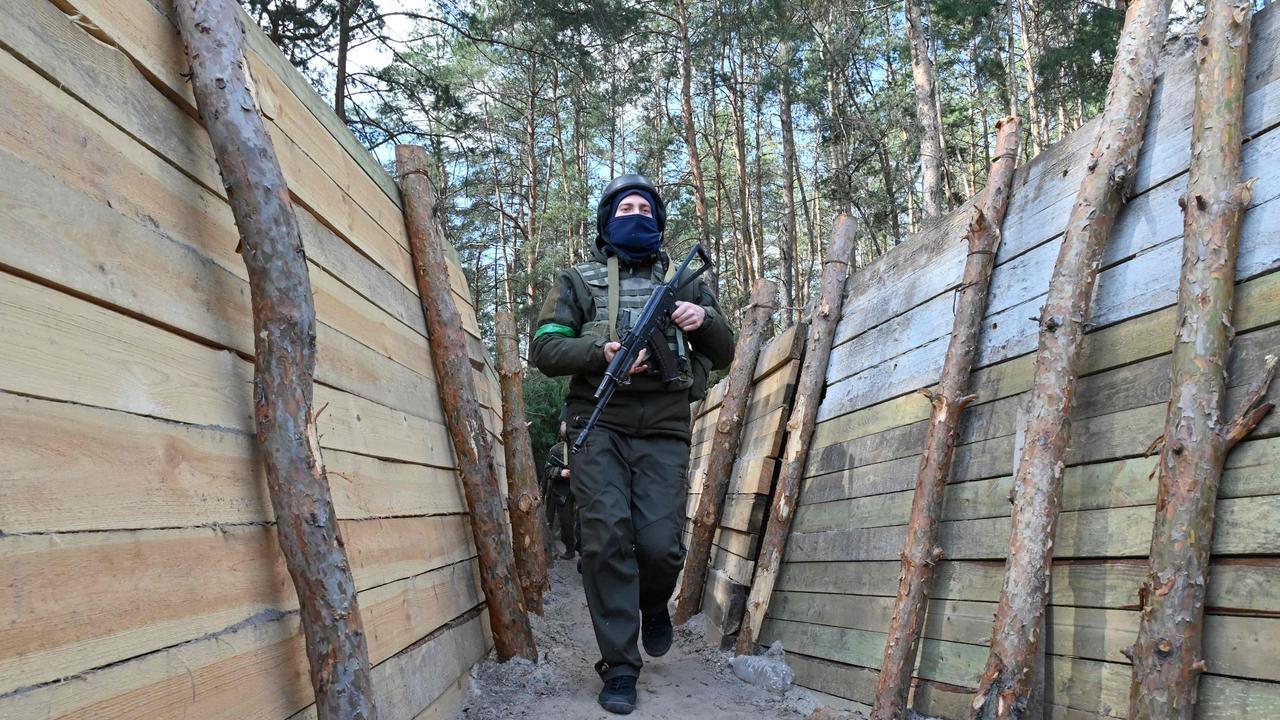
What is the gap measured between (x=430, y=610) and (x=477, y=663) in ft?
2.29

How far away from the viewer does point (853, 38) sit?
61.1 feet

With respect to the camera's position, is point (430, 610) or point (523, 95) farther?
point (523, 95)

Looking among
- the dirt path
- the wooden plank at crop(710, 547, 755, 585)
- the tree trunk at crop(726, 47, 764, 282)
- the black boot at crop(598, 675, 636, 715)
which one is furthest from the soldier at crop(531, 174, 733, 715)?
the tree trunk at crop(726, 47, 764, 282)

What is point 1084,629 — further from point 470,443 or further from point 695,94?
point 695,94

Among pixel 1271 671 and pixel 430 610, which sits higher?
pixel 1271 671

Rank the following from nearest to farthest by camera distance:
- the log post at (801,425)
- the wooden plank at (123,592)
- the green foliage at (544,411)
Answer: the wooden plank at (123,592) → the log post at (801,425) → the green foliage at (544,411)

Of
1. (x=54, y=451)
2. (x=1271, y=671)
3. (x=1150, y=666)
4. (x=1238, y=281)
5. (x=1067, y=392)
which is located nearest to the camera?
(x=54, y=451)

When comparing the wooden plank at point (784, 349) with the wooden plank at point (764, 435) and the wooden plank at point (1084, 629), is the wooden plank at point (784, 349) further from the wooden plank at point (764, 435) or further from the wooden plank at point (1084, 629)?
the wooden plank at point (1084, 629)

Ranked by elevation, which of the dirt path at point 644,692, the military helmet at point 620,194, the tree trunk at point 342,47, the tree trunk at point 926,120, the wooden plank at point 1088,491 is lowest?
the dirt path at point 644,692

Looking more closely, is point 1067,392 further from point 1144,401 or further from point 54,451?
point 54,451

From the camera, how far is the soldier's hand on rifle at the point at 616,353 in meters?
3.84

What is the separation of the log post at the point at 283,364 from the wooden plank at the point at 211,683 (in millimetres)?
66

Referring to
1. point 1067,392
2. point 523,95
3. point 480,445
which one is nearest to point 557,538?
point 480,445

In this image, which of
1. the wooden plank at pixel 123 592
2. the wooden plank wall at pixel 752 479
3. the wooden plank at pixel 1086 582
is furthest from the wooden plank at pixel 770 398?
the wooden plank at pixel 123 592
